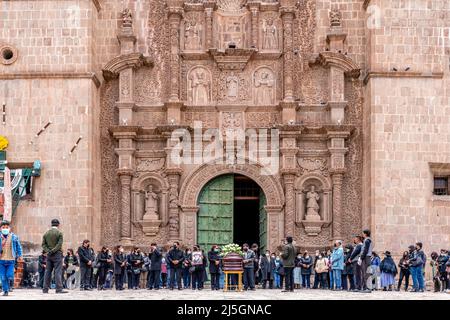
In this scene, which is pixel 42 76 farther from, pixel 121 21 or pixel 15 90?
pixel 121 21

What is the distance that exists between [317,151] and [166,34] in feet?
19.1

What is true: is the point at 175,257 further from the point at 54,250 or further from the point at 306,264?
the point at 54,250

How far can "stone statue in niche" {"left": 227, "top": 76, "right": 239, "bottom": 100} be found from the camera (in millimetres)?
32062

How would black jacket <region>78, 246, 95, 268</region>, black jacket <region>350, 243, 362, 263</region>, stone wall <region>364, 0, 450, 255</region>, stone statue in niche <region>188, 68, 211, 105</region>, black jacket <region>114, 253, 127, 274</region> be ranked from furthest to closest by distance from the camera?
1. stone statue in niche <region>188, 68, 211, 105</region>
2. stone wall <region>364, 0, 450, 255</region>
3. black jacket <region>114, 253, 127, 274</region>
4. black jacket <region>78, 246, 95, 268</region>
5. black jacket <region>350, 243, 362, 263</region>

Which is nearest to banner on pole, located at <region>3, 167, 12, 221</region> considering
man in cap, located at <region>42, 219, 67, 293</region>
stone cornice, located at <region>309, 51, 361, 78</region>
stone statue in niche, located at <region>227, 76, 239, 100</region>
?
stone statue in niche, located at <region>227, 76, 239, 100</region>

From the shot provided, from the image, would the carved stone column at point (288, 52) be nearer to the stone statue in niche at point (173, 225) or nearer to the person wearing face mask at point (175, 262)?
the stone statue in niche at point (173, 225)

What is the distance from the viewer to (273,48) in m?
32.3

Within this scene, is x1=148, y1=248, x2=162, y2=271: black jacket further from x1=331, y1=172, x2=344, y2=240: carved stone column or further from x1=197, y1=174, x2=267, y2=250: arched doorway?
x1=331, y1=172, x2=344, y2=240: carved stone column

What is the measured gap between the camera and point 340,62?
31547 mm

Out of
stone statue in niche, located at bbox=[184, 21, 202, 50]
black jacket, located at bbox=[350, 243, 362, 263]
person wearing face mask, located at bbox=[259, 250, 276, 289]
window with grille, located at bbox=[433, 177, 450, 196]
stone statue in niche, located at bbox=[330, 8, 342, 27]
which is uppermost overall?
stone statue in niche, located at bbox=[330, 8, 342, 27]

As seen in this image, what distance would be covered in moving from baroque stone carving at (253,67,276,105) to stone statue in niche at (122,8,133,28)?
409 centimetres

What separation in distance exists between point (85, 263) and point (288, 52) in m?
9.34
